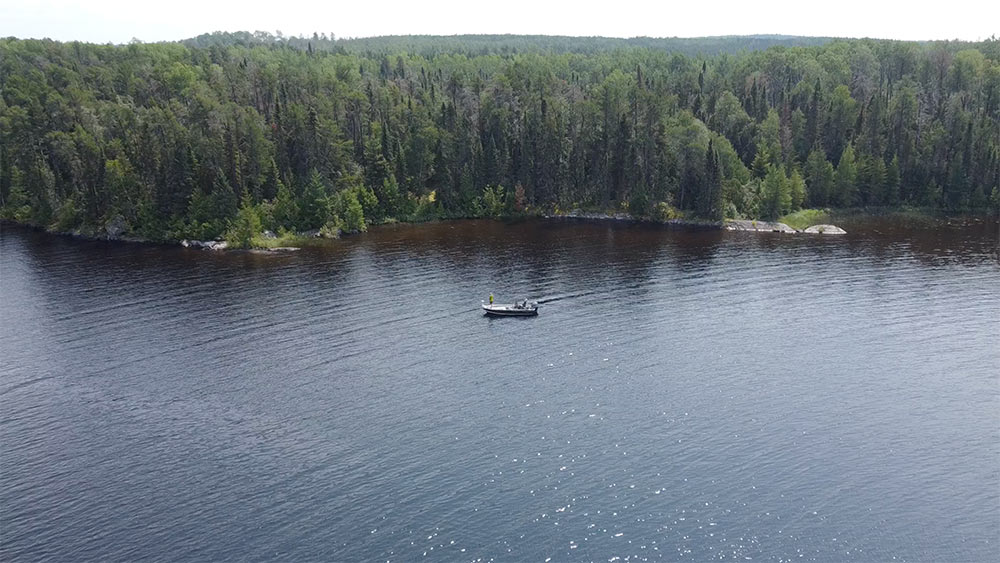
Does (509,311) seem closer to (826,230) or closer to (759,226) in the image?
(759,226)

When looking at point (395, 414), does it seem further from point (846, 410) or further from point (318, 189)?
point (318, 189)

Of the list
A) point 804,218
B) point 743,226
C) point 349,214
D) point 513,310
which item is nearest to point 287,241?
point 349,214

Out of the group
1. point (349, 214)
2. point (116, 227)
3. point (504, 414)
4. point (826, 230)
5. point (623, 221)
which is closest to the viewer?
point (504, 414)

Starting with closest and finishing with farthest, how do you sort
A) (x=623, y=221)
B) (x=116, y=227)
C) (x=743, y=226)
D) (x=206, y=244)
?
(x=206, y=244) → (x=116, y=227) → (x=743, y=226) → (x=623, y=221)

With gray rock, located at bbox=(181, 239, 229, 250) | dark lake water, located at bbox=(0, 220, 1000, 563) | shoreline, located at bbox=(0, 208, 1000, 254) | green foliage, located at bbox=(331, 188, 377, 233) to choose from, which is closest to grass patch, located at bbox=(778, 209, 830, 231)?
shoreline, located at bbox=(0, 208, 1000, 254)

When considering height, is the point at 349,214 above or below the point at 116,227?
above

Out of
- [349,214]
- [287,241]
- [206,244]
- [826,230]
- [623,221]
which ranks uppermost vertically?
[349,214]

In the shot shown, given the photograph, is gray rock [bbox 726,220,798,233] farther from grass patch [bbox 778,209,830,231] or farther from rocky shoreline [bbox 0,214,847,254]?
grass patch [bbox 778,209,830,231]
